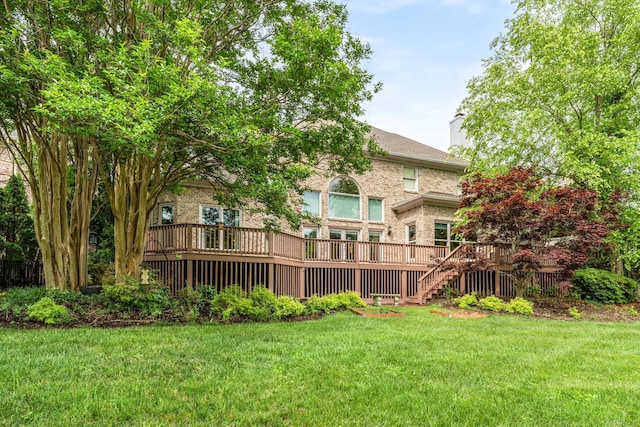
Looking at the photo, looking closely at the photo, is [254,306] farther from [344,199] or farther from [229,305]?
[344,199]

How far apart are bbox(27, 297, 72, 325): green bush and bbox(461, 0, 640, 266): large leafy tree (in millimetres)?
14417

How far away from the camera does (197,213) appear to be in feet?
48.9

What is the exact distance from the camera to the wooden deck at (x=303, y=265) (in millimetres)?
11711

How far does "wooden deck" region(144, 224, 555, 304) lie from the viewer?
11.7 m

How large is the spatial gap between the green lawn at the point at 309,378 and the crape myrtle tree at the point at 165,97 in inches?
118

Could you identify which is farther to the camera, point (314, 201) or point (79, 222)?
point (314, 201)

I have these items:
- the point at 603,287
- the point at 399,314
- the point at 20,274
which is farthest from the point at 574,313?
→ the point at 20,274

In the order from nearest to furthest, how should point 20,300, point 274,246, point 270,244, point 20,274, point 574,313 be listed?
1. point 20,300
2. point 574,313
3. point 270,244
4. point 274,246
5. point 20,274

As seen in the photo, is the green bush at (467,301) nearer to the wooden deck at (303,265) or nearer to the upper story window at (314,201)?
the wooden deck at (303,265)

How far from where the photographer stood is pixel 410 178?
1884cm

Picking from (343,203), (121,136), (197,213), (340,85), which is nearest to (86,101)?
(121,136)

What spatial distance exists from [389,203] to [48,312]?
45.3 ft

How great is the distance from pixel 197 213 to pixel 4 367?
10.6 m

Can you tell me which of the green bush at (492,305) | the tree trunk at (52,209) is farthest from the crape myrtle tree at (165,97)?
the green bush at (492,305)
